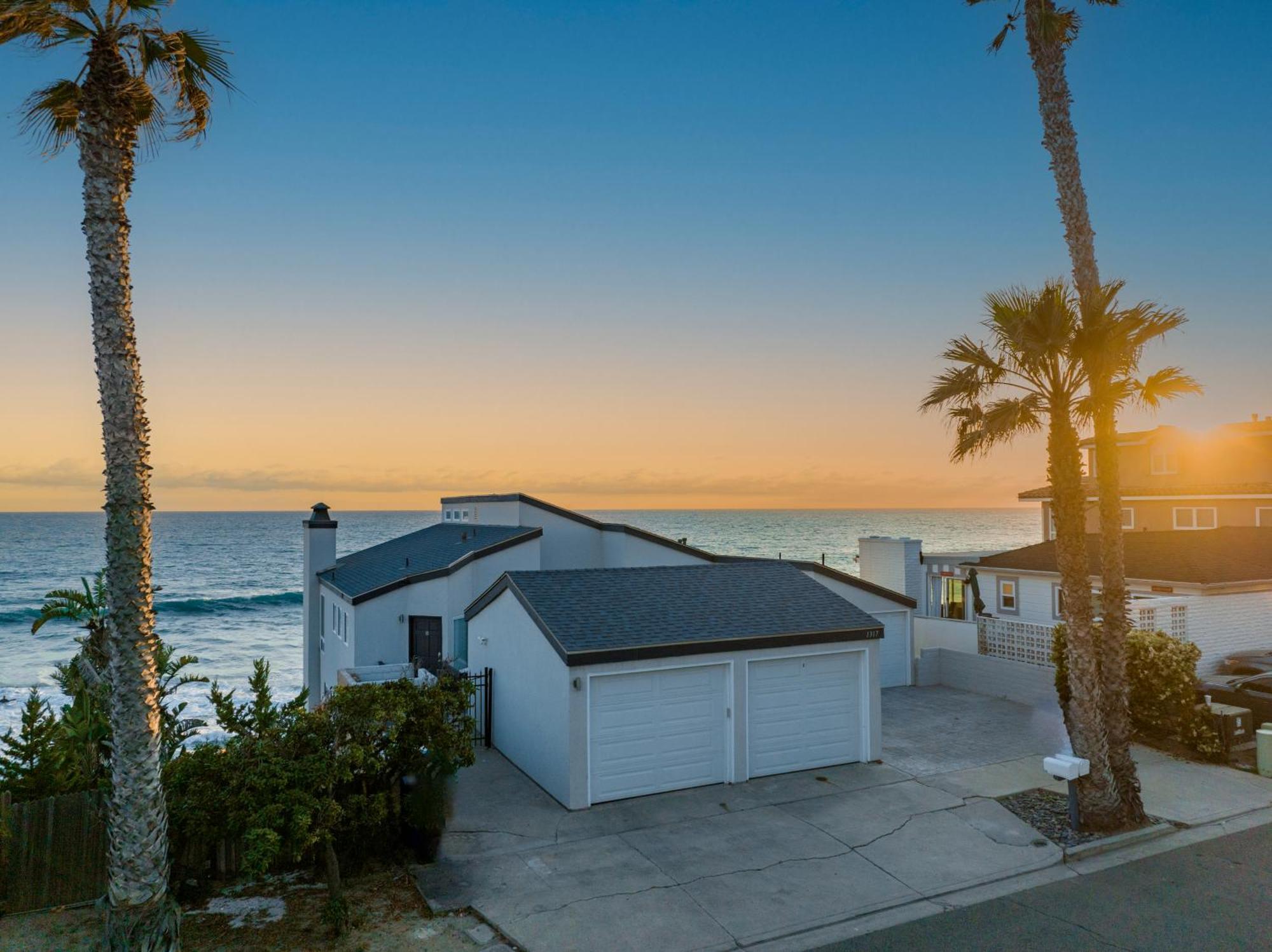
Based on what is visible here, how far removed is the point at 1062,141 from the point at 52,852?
17898 millimetres

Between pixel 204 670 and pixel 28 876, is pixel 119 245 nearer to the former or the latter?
pixel 28 876

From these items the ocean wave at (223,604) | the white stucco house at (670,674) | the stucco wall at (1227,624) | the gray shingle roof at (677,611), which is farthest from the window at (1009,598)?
the ocean wave at (223,604)

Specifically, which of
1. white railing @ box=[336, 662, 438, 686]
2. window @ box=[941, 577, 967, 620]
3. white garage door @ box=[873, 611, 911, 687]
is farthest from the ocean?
window @ box=[941, 577, 967, 620]

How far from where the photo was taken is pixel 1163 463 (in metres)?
34.4

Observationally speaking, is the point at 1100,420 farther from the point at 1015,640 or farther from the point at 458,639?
the point at 458,639

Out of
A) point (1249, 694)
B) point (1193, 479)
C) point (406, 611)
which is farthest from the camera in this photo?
point (1193, 479)

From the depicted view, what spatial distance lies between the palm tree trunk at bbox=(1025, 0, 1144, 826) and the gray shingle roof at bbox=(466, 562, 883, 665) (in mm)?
4135

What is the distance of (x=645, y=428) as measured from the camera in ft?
175

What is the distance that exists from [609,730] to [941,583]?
27017 mm

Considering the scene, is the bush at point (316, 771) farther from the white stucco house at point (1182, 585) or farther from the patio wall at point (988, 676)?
the patio wall at point (988, 676)

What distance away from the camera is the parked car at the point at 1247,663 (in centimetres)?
1859

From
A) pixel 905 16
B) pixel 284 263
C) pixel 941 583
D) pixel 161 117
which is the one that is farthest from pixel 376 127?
pixel 941 583

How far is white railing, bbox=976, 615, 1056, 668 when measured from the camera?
1989 centimetres

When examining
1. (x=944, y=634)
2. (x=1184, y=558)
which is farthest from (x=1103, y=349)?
(x=1184, y=558)
